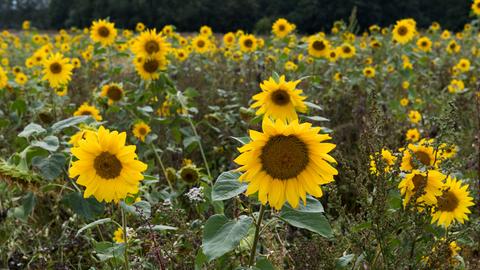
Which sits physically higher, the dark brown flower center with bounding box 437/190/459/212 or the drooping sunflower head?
the dark brown flower center with bounding box 437/190/459/212

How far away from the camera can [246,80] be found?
18.5 feet

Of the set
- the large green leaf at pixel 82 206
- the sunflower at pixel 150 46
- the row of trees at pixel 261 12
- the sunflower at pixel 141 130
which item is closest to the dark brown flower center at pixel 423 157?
the large green leaf at pixel 82 206

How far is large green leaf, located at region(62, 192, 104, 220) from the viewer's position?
2064 millimetres

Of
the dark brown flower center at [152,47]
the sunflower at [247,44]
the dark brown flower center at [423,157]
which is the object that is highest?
the dark brown flower center at [152,47]

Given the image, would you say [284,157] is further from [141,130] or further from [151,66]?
[151,66]

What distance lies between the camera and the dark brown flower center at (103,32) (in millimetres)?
5043

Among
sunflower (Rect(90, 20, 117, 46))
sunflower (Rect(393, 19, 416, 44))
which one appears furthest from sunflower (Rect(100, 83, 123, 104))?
sunflower (Rect(393, 19, 416, 44))

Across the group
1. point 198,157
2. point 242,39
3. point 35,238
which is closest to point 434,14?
point 242,39

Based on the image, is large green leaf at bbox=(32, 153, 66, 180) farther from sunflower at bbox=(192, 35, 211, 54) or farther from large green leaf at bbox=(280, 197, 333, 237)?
sunflower at bbox=(192, 35, 211, 54)

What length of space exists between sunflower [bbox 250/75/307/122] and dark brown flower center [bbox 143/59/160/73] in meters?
1.60

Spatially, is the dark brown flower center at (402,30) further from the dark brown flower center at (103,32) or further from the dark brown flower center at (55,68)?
the dark brown flower center at (55,68)

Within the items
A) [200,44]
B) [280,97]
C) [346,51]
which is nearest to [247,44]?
[200,44]

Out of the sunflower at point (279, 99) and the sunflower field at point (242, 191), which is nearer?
the sunflower field at point (242, 191)

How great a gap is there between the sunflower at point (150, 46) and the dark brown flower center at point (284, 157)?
254cm
